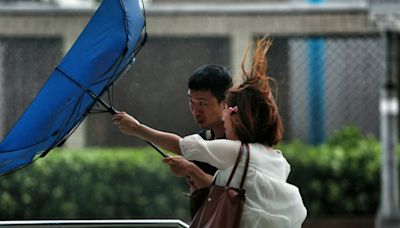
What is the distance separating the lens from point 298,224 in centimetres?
276

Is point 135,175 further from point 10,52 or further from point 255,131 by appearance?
point 255,131

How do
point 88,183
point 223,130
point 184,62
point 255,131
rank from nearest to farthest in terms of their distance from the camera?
point 255,131, point 223,130, point 184,62, point 88,183

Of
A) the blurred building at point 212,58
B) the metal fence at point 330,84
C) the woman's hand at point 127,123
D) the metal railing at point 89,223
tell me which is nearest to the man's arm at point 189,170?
the woman's hand at point 127,123

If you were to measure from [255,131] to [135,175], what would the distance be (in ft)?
14.5

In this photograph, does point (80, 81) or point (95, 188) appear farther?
point (95, 188)

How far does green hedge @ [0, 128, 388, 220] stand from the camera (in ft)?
22.7

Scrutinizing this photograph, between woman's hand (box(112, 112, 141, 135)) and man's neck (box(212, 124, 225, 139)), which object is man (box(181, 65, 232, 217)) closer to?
man's neck (box(212, 124, 225, 139))

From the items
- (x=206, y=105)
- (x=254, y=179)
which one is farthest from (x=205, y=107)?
(x=254, y=179)

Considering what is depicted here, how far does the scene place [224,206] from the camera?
8.63 feet

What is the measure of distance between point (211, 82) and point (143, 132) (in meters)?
0.27

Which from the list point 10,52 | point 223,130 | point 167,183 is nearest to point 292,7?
point 167,183

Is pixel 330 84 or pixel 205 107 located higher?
pixel 205 107

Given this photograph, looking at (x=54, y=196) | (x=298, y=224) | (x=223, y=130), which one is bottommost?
(x=54, y=196)

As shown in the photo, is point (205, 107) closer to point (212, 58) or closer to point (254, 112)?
point (254, 112)
